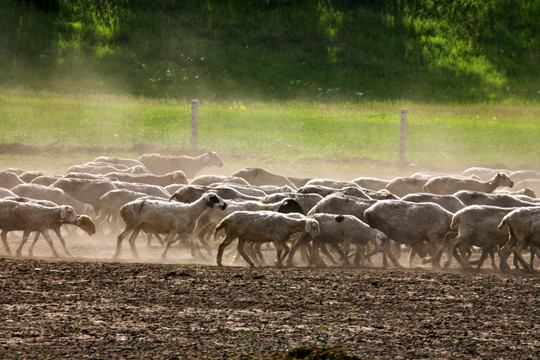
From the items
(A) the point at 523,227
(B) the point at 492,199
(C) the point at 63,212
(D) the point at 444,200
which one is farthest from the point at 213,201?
(B) the point at 492,199

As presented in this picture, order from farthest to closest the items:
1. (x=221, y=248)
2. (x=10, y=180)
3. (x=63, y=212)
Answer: (x=10, y=180)
(x=63, y=212)
(x=221, y=248)

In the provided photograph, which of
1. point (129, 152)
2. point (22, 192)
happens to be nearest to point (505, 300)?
point (22, 192)

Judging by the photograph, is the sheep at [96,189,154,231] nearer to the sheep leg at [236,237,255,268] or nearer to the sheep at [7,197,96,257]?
the sheep at [7,197,96,257]

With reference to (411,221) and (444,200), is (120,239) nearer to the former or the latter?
(411,221)

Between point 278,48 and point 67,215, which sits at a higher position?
point 278,48

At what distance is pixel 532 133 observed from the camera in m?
33.7

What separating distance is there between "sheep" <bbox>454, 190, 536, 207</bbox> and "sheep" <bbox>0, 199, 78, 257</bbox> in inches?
296

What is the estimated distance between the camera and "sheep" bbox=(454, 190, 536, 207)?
1514cm

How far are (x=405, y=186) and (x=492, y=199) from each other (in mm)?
3596

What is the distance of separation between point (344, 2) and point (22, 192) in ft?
124

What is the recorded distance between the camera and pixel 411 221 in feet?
45.0

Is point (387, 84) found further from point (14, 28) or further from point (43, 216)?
point (43, 216)

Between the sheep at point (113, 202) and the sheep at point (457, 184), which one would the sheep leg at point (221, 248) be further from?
the sheep at point (457, 184)

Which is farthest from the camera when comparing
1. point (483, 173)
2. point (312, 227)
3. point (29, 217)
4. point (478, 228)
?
point (483, 173)
